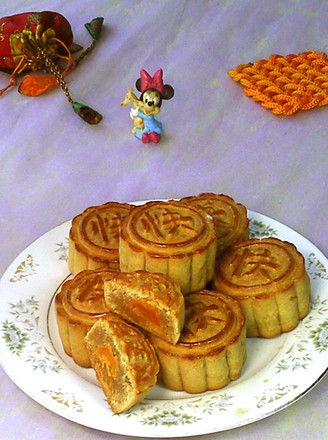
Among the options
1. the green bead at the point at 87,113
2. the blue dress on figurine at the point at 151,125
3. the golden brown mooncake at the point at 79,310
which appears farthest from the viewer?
the green bead at the point at 87,113

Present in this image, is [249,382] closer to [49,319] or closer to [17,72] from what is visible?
[49,319]

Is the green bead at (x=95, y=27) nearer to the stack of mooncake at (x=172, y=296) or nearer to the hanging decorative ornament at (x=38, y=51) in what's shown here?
the hanging decorative ornament at (x=38, y=51)

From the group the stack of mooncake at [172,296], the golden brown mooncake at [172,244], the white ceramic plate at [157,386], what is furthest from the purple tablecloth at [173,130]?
the golden brown mooncake at [172,244]

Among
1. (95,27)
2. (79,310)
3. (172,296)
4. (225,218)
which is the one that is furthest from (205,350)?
(95,27)

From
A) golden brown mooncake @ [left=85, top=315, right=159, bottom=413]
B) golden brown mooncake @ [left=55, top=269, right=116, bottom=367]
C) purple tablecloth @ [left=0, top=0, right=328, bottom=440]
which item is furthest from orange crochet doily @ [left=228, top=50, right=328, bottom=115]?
golden brown mooncake @ [left=85, top=315, right=159, bottom=413]

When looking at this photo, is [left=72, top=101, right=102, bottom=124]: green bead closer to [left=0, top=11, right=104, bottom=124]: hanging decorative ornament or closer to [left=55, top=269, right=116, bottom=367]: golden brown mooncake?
[left=0, top=11, right=104, bottom=124]: hanging decorative ornament

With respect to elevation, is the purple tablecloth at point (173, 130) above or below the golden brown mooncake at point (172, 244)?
below

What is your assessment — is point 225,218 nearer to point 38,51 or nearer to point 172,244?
point 172,244
